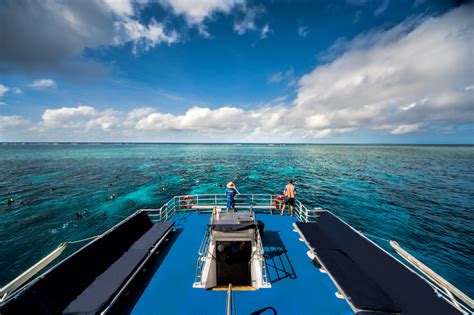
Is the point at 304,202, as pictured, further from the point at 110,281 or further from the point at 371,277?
the point at 110,281

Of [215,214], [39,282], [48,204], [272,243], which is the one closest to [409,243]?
[272,243]

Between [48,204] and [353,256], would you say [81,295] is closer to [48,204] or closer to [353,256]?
[353,256]

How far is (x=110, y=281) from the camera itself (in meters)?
5.64

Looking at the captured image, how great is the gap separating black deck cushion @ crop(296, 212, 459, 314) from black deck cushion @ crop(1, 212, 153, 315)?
828 cm

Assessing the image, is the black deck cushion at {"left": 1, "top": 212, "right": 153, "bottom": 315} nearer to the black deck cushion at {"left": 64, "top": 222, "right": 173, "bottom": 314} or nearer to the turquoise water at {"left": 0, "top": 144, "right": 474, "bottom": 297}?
the black deck cushion at {"left": 64, "top": 222, "right": 173, "bottom": 314}

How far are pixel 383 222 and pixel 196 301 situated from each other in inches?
857

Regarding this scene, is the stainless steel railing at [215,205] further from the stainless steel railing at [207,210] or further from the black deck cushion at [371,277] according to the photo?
the black deck cushion at [371,277]

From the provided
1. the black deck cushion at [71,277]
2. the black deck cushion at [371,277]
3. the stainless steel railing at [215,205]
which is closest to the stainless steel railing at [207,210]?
the stainless steel railing at [215,205]

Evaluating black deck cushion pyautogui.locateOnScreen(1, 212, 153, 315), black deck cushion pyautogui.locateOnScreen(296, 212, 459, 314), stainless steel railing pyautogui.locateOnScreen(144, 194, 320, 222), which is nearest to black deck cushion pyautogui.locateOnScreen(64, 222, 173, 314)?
black deck cushion pyautogui.locateOnScreen(1, 212, 153, 315)

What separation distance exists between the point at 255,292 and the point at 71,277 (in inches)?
237

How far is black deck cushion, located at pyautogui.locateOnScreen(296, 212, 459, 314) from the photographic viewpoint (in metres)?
4.87

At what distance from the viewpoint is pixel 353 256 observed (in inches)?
270

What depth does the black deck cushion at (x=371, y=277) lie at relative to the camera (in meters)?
4.87

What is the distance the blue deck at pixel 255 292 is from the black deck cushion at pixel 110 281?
0.92 m
